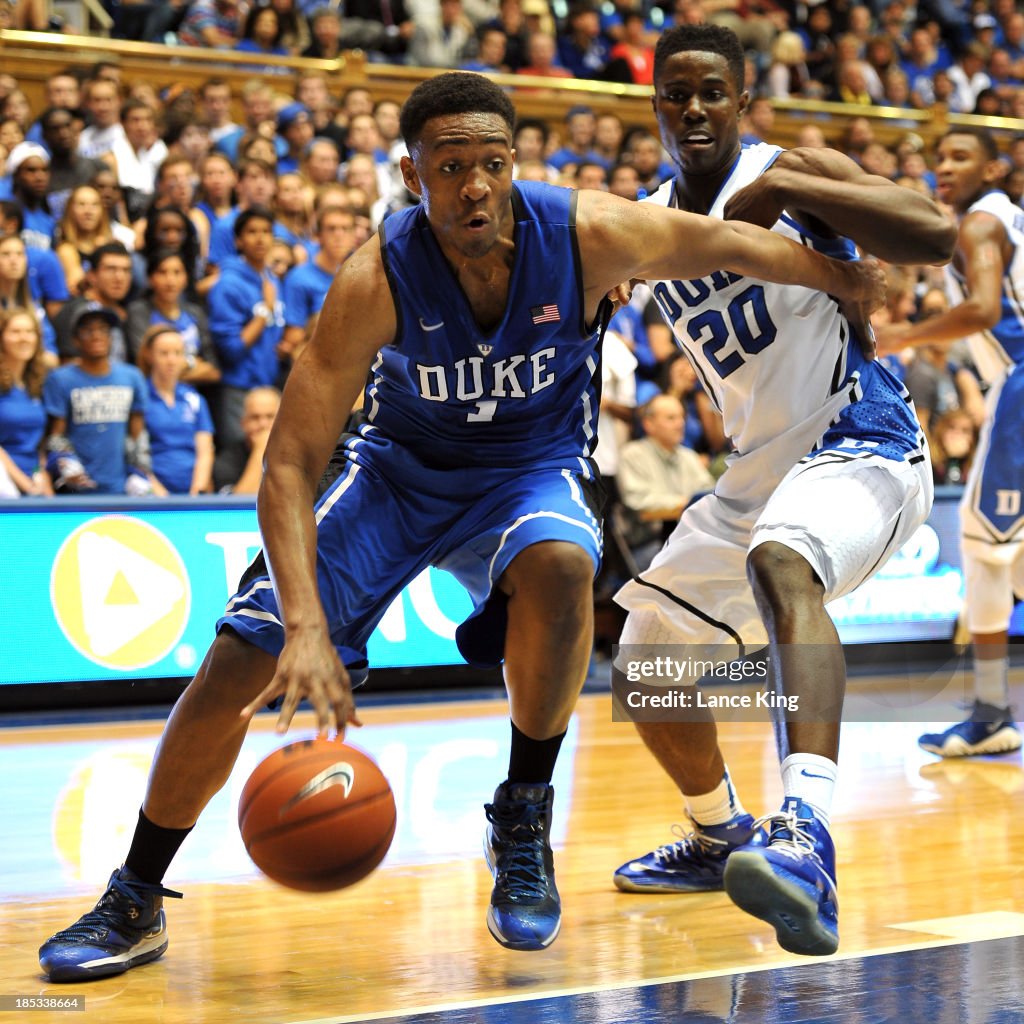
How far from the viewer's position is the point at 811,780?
3150mm

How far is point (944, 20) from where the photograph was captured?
56.1ft

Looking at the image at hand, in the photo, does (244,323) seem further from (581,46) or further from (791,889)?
(581,46)

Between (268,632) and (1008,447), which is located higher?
(268,632)

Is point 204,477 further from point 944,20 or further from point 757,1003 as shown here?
point 944,20

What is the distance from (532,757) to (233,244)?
6537 mm

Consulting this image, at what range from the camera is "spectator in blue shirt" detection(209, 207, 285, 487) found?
8648 mm

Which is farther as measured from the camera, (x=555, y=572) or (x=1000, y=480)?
(x=1000, y=480)

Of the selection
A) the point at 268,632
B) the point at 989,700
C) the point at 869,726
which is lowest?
the point at 869,726

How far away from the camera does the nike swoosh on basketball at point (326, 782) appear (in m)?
3.05

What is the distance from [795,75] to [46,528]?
10677 millimetres

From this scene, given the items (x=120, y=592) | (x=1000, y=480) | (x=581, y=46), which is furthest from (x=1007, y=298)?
(x=581, y=46)

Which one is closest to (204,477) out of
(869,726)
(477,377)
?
(869,726)

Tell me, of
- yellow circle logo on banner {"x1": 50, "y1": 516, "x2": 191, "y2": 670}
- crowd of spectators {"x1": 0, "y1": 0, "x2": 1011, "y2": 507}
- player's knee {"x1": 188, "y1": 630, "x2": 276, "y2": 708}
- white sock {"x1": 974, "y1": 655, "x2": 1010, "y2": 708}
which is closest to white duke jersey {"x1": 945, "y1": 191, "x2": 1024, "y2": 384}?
crowd of spectators {"x1": 0, "y1": 0, "x2": 1011, "y2": 507}

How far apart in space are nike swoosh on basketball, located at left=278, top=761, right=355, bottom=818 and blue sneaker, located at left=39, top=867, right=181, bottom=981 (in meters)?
0.59
